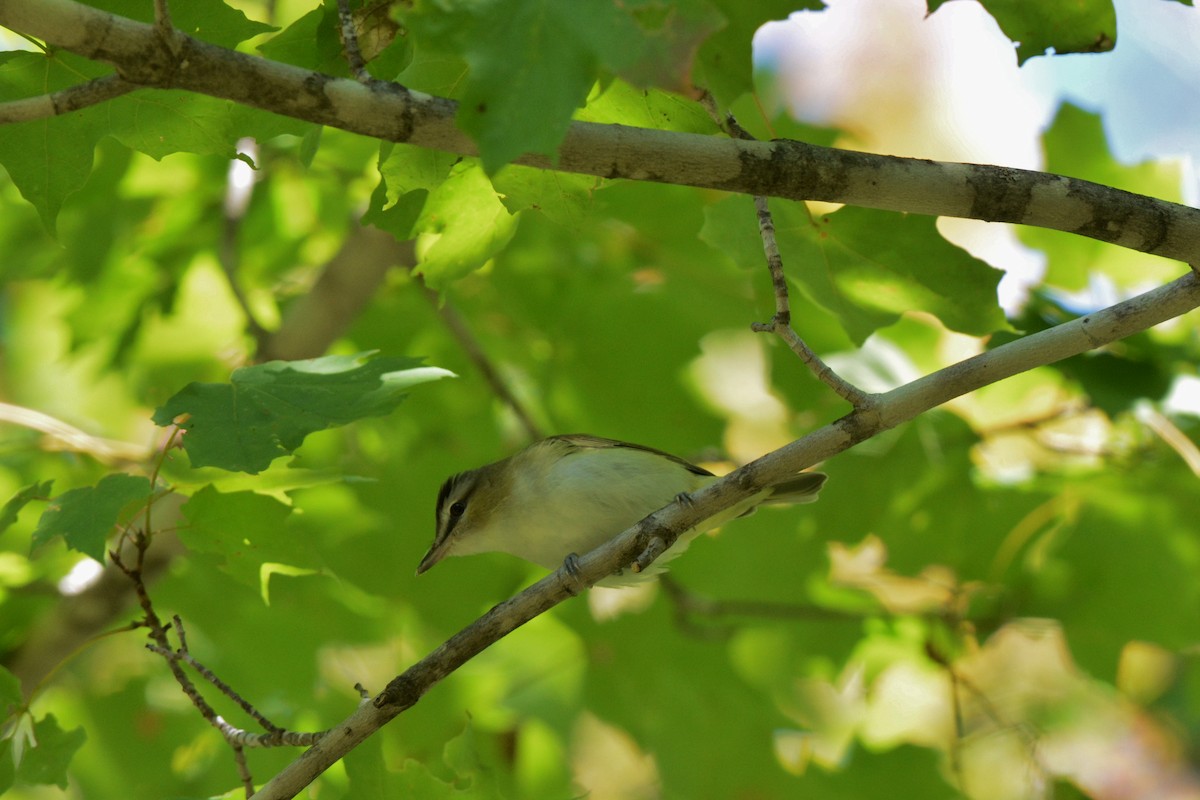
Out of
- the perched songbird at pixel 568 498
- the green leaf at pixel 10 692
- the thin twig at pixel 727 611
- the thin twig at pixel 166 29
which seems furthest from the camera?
the thin twig at pixel 727 611

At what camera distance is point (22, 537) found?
12.4 ft

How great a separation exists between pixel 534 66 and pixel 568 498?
74.4 inches

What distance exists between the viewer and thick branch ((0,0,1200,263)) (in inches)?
62.3

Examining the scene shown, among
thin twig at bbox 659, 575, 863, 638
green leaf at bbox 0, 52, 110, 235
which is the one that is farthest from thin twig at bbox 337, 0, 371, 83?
thin twig at bbox 659, 575, 863, 638

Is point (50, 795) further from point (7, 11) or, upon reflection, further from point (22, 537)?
point (7, 11)

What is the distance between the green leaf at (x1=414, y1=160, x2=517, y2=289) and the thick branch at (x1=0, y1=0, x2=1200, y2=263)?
0.57 m

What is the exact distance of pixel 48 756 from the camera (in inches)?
97.9

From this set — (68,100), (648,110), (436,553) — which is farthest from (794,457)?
(436,553)

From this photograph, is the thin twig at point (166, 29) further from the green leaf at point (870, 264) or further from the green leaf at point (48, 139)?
the green leaf at point (870, 264)

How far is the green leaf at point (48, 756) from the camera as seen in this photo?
96.9 inches

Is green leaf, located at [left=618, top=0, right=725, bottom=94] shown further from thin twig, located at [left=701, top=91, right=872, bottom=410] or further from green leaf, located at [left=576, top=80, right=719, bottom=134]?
green leaf, located at [left=576, top=80, right=719, bottom=134]

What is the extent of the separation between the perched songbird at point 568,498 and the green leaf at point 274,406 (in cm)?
90

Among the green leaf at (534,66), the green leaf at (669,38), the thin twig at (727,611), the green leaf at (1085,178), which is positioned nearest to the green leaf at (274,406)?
the green leaf at (534,66)

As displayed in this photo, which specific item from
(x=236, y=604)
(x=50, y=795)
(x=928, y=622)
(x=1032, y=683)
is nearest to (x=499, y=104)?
(x=236, y=604)
